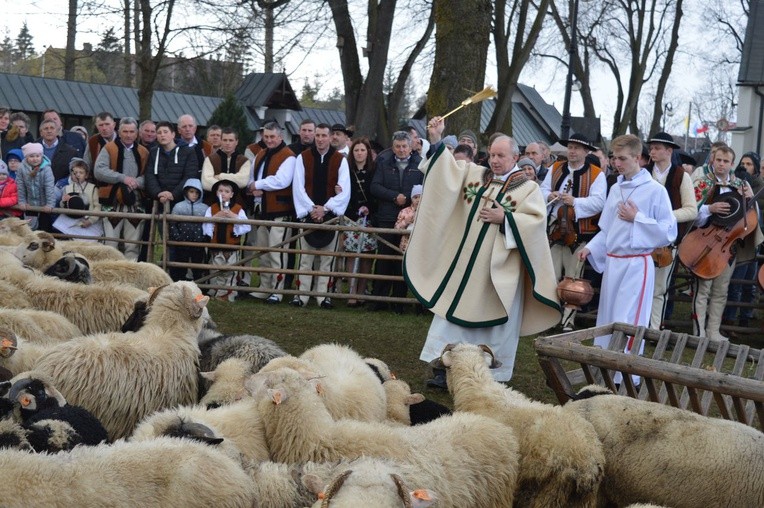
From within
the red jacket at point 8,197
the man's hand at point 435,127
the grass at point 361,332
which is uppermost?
the man's hand at point 435,127

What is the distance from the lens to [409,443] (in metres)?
4.51

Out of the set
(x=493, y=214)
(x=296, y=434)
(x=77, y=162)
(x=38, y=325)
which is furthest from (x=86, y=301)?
(x=77, y=162)

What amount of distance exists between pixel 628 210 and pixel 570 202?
A: 2.29 m

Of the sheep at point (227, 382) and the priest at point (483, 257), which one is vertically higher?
the priest at point (483, 257)

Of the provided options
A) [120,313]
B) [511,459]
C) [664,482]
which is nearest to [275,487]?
[511,459]

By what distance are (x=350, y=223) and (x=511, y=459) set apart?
22.2 ft

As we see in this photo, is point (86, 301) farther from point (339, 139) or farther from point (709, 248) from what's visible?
point (709, 248)

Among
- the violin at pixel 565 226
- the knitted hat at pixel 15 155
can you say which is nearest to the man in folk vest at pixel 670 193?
the violin at pixel 565 226

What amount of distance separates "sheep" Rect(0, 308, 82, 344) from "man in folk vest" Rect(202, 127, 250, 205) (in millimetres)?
4967

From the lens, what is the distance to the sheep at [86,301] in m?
6.91

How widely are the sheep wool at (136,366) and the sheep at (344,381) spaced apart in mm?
763

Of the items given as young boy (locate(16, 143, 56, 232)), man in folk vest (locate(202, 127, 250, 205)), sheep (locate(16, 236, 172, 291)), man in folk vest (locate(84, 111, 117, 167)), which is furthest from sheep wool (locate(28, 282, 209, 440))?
man in folk vest (locate(84, 111, 117, 167))

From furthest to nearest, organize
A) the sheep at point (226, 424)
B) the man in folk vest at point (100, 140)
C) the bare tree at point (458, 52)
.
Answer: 1. the bare tree at point (458, 52)
2. the man in folk vest at point (100, 140)
3. the sheep at point (226, 424)

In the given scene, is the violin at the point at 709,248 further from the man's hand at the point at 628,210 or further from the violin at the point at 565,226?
the man's hand at the point at 628,210
